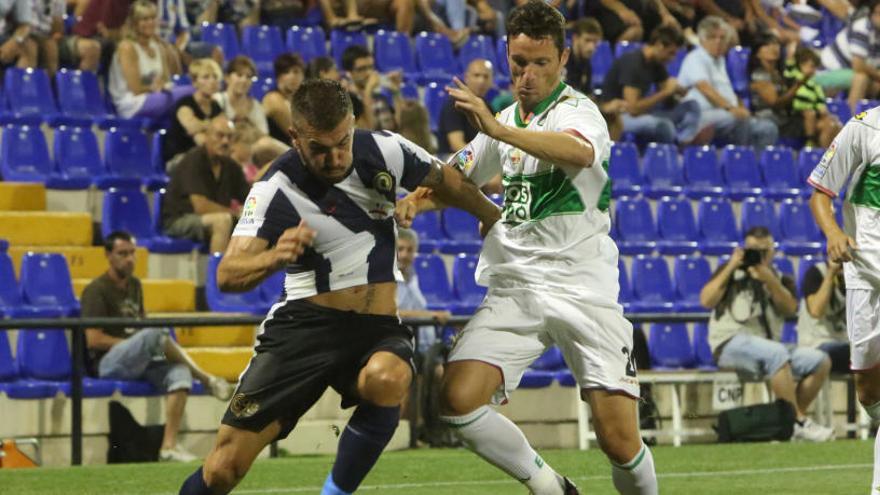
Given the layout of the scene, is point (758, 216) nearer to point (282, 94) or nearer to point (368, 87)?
point (368, 87)

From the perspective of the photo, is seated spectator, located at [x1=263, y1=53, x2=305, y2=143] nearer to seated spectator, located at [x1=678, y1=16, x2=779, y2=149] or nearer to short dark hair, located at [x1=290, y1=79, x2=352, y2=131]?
seated spectator, located at [x1=678, y1=16, x2=779, y2=149]

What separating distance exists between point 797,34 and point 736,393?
883cm

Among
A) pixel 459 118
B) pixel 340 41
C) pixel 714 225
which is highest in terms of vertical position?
pixel 340 41

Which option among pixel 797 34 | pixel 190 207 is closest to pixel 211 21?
pixel 190 207

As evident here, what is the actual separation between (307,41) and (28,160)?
12.8ft

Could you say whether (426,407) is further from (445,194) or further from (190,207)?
(445,194)

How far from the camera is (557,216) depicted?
705 centimetres

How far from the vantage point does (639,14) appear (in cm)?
2030

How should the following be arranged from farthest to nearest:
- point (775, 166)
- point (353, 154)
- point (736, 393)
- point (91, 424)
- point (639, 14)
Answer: point (639, 14)
point (775, 166)
point (736, 393)
point (91, 424)
point (353, 154)

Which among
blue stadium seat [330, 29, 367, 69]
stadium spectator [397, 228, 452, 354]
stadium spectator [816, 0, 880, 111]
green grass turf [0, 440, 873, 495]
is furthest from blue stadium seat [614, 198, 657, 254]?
stadium spectator [816, 0, 880, 111]

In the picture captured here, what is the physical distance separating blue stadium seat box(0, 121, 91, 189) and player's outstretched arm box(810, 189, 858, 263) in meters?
7.67

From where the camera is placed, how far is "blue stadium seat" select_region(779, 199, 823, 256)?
58.6 ft

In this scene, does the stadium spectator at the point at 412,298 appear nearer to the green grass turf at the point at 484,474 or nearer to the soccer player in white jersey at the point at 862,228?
the green grass turf at the point at 484,474

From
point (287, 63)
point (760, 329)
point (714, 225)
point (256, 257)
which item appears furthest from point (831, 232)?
point (714, 225)
